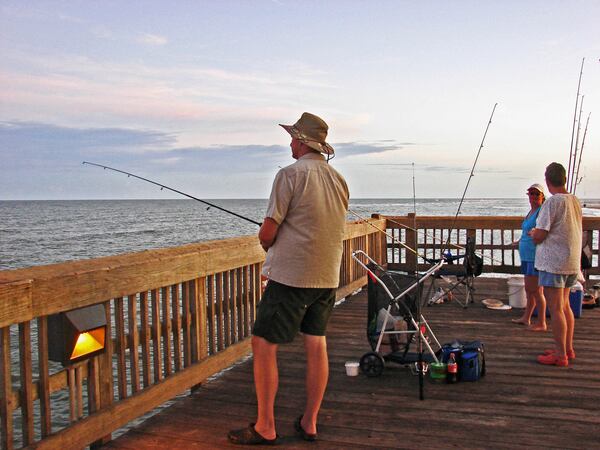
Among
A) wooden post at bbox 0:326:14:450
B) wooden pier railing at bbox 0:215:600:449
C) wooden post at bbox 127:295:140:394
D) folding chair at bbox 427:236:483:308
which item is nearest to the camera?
wooden post at bbox 0:326:14:450

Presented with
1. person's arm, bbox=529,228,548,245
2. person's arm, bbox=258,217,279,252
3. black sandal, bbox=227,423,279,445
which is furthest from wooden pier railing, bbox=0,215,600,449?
person's arm, bbox=529,228,548,245

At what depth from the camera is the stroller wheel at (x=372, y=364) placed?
4391 mm

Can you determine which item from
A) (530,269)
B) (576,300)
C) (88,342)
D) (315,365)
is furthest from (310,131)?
(576,300)

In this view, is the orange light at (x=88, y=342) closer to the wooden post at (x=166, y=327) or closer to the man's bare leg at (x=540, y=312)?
the wooden post at (x=166, y=327)

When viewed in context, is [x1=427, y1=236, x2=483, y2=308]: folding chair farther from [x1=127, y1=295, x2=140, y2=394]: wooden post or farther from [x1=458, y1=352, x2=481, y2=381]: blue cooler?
[x1=127, y1=295, x2=140, y2=394]: wooden post

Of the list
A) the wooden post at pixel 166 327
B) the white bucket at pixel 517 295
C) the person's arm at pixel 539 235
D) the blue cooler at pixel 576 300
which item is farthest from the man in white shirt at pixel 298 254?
the white bucket at pixel 517 295

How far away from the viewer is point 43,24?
2302 centimetres

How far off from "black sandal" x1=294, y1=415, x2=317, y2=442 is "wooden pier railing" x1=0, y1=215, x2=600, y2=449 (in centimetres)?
86

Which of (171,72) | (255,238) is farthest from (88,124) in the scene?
(255,238)

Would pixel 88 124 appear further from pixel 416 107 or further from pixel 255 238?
pixel 255 238

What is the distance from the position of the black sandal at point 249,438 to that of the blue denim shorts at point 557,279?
2.56m

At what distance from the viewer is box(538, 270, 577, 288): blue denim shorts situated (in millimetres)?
4598

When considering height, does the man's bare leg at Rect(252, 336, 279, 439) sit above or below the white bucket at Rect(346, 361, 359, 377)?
above

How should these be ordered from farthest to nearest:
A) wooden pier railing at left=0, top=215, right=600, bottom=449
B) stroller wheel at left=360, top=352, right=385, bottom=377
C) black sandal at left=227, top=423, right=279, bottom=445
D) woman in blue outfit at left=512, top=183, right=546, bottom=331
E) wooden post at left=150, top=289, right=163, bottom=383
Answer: woman in blue outfit at left=512, top=183, right=546, bottom=331 < stroller wheel at left=360, top=352, right=385, bottom=377 < wooden post at left=150, top=289, right=163, bottom=383 < black sandal at left=227, top=423, right=279, bottom=445 < wooden pier railing at left=0, top=215, right=600, bottom=449
